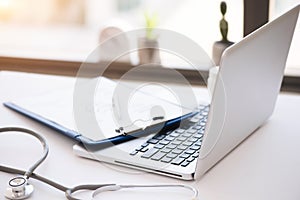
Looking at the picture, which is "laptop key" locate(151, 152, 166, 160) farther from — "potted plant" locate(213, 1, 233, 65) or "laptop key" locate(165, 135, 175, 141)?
"potted plant" locate(213, 1, 233, 65)

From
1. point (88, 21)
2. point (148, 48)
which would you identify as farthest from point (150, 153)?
point (88, 21)

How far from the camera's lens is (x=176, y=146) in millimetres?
1008

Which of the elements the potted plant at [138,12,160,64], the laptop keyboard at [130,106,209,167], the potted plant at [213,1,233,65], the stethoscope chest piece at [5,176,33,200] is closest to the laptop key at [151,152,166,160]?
the laptop keyboard at [130,106,209,167]

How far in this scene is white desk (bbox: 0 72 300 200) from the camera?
0.87m

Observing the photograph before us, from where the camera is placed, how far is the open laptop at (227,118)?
0.86 metres

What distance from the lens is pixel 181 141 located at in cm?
103

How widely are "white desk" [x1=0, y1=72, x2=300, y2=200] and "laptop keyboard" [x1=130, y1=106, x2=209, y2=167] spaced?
43 millimetres

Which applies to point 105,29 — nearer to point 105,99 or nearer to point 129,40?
point 129,40

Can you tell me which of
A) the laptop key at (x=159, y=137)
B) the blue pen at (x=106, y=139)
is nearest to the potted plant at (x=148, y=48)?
the blue pen at (x=106, y=139)

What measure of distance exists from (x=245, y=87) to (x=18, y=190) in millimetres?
445

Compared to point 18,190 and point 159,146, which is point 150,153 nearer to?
point 159,146

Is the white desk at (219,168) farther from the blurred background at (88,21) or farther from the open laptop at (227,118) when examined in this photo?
the blurred background at (88,21)

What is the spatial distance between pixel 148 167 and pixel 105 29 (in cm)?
92

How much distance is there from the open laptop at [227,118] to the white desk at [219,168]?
0.02 m
